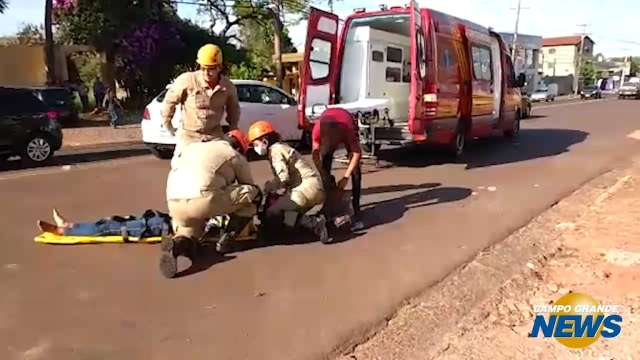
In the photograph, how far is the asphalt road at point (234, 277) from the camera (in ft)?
13.1

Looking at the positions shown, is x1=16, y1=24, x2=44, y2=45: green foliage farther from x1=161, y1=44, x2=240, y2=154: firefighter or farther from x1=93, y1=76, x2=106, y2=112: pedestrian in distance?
x1=161, y1=44, x2=240, y2=154: firefighter

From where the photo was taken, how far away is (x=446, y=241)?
249 inches

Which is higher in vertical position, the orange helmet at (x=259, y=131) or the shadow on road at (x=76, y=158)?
the orange helmet at (x=259, y=131)

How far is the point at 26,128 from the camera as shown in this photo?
1250 cm

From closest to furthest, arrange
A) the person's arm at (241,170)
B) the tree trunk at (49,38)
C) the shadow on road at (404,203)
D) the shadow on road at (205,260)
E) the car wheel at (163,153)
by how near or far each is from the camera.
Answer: the shadow on road at (205,260) → the person's arm at (241,170) → the shadow on road at (404,203) → the car wheel at (163,153) → the tree trunk at (49,38)

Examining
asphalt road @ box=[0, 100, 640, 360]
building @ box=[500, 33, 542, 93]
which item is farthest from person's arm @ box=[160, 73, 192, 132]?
building @ box=[500, 33, 542, 93]

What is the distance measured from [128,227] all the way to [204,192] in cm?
116

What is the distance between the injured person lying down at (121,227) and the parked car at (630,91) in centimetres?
5241

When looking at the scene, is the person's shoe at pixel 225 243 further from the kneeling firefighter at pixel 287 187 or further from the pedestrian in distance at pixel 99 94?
the pedestrian in distance at pixel 99 94

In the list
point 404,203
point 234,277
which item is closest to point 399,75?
point 404,203

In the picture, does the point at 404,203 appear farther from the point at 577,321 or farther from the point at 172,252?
the point at 577,321

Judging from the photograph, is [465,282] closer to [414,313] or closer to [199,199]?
[414,313]

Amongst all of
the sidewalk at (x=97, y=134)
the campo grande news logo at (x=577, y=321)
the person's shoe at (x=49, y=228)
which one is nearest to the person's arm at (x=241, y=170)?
the person's shoe at (x=49, y=228)

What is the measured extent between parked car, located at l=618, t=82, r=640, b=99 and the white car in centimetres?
4466
